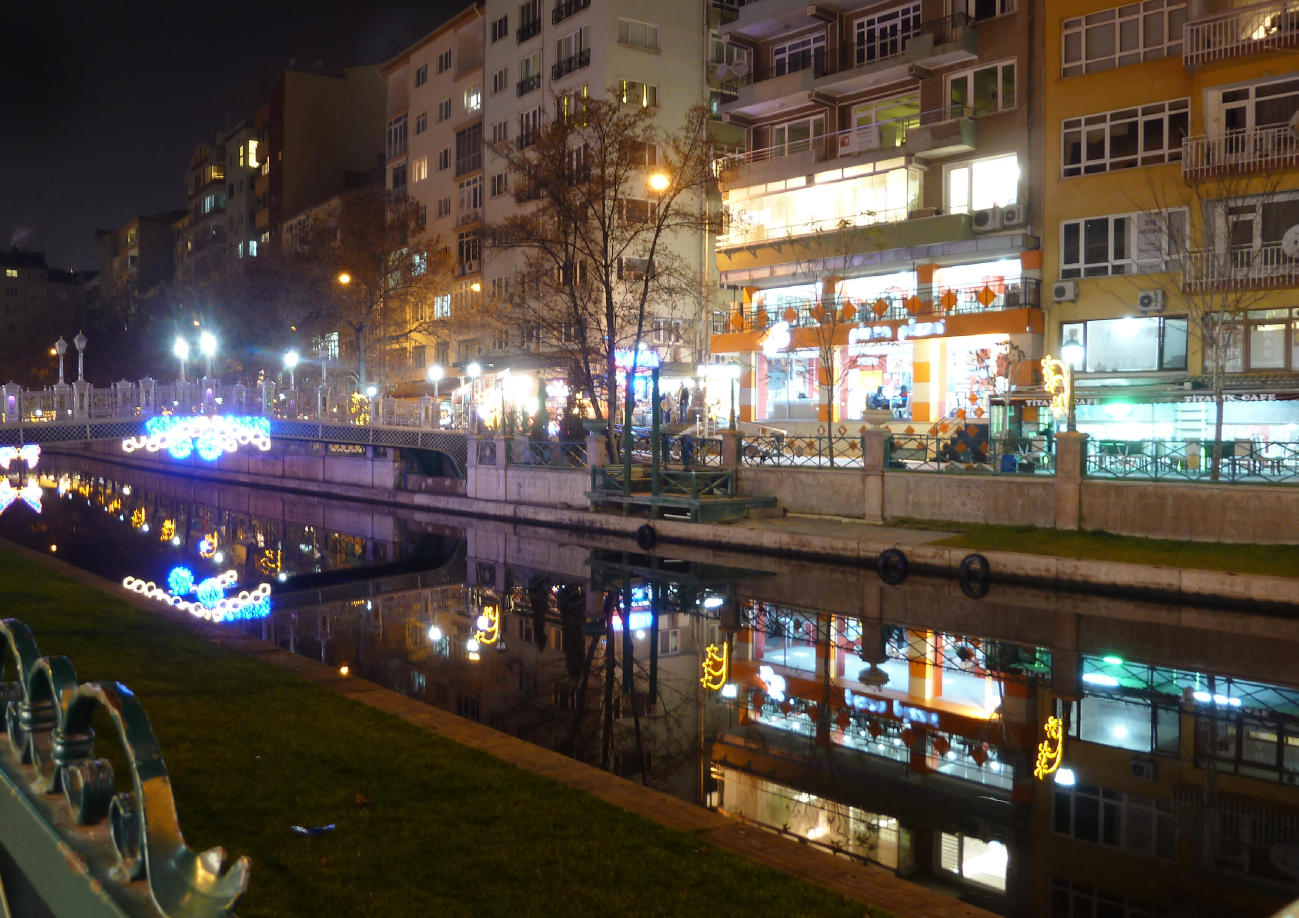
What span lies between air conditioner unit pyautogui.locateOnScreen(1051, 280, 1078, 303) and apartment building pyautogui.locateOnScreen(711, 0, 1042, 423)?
84 centimetres

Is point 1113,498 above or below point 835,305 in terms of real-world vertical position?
below

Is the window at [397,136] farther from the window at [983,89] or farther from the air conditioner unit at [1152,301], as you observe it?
the air conditioner unit at [1152,301]

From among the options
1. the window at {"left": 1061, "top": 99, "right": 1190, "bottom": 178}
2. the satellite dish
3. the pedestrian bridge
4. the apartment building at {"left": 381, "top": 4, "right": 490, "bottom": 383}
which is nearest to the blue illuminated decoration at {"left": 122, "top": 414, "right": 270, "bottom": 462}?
the pedestrian bridge

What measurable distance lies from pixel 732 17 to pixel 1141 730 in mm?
50279

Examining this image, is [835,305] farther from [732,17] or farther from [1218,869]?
[1218,869]

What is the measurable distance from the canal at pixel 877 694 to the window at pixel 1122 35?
2195cm

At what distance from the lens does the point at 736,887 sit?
21.8 ft

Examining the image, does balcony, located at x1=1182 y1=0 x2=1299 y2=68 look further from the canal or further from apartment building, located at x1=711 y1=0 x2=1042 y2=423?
the canal

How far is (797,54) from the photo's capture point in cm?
4638

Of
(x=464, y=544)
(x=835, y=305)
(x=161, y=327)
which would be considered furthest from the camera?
(x=161, y=327)

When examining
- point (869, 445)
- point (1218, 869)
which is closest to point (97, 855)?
point (1218, 869)

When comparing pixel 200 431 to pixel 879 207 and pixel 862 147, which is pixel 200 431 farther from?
pixel 862 147

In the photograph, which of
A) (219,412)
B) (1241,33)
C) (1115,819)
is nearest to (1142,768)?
(1115,819)

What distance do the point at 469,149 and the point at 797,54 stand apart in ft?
76.9
